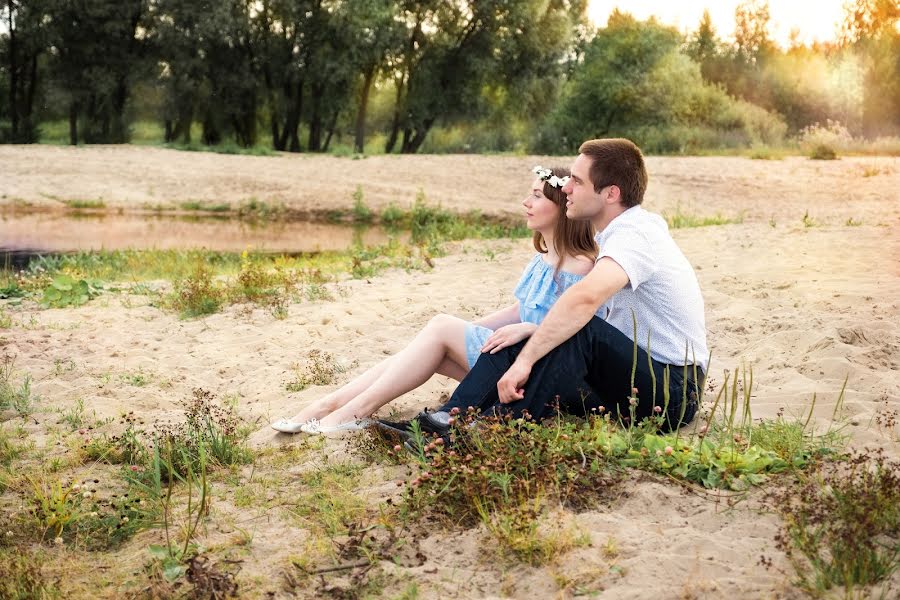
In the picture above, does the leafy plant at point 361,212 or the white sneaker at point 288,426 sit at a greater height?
the leafy plant at point 361,212

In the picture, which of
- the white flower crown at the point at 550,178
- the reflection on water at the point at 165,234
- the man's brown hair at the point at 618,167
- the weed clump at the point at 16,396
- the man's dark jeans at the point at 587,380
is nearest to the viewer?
the man's dark jeans at the point at 587,380

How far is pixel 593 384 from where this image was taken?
4312 millimetres

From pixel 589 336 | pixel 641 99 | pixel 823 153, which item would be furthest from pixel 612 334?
pixel 641 99

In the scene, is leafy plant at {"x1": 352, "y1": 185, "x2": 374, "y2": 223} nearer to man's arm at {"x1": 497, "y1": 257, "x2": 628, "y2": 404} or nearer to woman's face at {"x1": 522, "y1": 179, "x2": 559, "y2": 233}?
woman's face at {"x1": 522, "y1": 179, "x2": 559, "y2": 233}

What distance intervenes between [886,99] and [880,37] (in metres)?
3.22

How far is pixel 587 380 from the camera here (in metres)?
4.29

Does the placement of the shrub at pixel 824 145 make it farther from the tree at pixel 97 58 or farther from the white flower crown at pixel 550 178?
the tree at pixel 97 58

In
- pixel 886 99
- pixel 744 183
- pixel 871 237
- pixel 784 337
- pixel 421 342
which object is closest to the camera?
pixel 421 342

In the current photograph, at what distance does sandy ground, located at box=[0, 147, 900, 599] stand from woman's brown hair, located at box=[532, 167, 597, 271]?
1222mm

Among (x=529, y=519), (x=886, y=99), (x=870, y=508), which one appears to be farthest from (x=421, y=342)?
(x=886, y=99)

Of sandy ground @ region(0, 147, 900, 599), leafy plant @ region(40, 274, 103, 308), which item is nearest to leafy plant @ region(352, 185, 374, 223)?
sandy ground @ region(0, 147, 900, 599)

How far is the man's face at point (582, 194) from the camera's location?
4383mm

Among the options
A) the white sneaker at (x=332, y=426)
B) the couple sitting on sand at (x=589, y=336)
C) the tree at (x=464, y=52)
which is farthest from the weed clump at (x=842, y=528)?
the tree at (x=464, y=52)

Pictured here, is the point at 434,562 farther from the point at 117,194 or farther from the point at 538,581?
the point at 117,194
